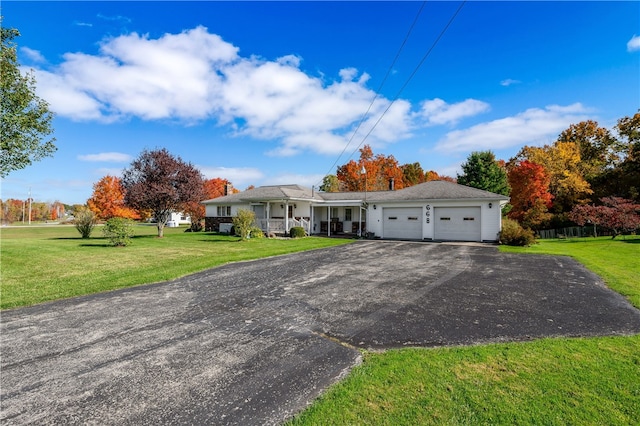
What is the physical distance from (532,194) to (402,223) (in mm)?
15857

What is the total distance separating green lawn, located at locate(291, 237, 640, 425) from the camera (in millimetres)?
2709

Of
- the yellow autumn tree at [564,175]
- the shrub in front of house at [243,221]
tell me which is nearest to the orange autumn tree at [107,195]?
the shrub in front of house at [243,221]

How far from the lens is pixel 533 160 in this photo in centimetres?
3105

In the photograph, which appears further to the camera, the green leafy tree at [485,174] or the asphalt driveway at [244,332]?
the green leafy tree at [485,174]

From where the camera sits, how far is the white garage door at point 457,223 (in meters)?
19.5

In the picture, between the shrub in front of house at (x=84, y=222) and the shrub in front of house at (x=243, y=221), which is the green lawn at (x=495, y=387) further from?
the shrub in front of house at (x=84, y=222)

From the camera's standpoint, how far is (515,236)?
56.6 feet

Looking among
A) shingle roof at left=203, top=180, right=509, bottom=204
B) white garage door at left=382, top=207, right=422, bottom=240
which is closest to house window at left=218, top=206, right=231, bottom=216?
shingle roof at left=203, top=180, right=509, bottom=204

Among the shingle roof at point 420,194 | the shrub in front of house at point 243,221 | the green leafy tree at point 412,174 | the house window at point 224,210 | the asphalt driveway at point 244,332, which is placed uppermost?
the green leafy tree at point 412,174

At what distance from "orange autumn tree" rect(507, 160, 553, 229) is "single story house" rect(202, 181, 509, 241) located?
36.2ft

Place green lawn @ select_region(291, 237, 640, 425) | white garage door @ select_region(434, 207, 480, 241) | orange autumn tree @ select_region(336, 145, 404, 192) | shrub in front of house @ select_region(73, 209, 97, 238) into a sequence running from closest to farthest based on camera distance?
green lawn @ select_region(291, 237, 640, 425), white garage door @ select_region(434, 207, 480, 241), shrub in front of house @ select_region(73, 209, 97, 238), orange autumn tree @ select_region(336, 145, 404, 192)

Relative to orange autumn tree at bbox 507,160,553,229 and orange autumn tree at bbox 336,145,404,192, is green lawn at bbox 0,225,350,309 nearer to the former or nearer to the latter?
orange autumn tree at bbox 507,160,553,229

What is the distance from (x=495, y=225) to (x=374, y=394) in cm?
1894

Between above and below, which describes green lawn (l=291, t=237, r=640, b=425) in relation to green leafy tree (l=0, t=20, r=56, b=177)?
below
